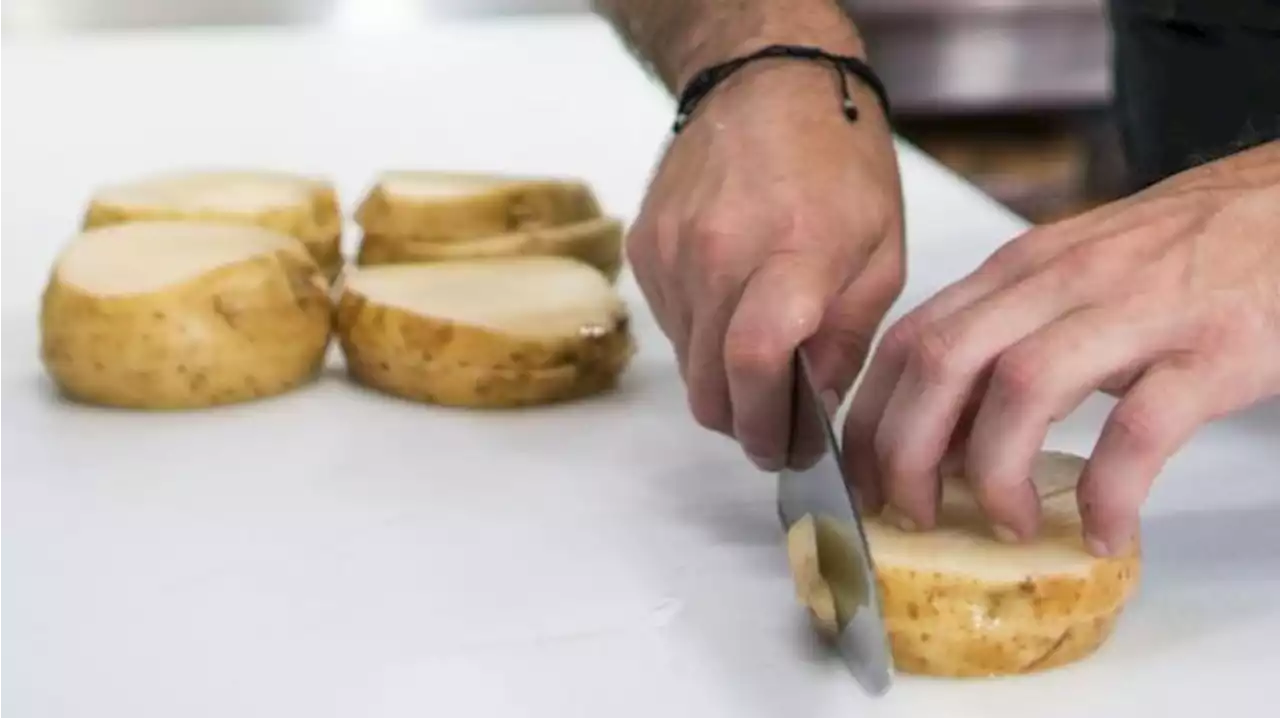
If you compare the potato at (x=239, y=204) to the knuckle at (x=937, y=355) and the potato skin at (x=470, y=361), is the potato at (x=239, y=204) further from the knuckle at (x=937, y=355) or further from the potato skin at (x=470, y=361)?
the knuckle at (x=937, y=355)

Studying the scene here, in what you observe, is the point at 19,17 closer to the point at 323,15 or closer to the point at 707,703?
the point at 323,15

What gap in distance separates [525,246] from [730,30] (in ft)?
0.62

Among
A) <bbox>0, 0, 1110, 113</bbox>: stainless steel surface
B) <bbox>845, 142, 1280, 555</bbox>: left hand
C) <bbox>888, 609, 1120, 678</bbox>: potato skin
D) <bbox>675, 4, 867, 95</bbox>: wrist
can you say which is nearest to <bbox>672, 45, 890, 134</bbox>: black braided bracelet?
<bbox>675, 4, 867, 95</bbox>: wrist

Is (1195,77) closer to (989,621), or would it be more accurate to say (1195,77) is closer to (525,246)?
(525,246)

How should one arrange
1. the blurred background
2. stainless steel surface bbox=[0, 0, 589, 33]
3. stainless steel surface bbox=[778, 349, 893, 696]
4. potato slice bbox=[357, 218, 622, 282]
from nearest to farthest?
stainless steel surface bbox=[778, 349, 893, 696], potato slice bbox=[357, 218, 622, 282], stainless steel surface bbox=[0, 0, 589, 33], the blurred background

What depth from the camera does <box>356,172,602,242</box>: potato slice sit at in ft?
3.18

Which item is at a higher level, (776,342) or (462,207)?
(776,342)

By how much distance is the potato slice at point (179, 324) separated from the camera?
0.81 metres

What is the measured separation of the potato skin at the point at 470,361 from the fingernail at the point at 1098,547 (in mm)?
325

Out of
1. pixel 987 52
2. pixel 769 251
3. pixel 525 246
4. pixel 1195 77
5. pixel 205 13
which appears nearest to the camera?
pixel 769 251

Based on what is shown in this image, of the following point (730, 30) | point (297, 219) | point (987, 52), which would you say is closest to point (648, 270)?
point (730, 30)

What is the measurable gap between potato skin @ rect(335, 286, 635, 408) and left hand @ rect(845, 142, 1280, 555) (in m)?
0.25

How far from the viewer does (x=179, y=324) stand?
0.82 m

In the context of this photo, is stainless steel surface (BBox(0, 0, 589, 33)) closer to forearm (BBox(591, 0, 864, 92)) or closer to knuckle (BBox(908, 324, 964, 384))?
forearm (BBox(591, 0, 864, 92))
